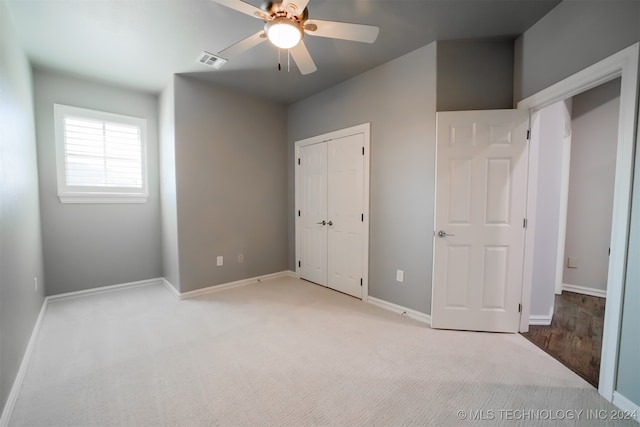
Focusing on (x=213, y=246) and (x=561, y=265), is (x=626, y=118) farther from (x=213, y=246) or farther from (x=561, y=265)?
(x=213, y=246)

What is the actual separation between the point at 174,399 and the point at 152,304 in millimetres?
1852

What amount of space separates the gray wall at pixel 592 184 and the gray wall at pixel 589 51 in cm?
213

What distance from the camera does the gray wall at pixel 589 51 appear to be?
1.57 metres

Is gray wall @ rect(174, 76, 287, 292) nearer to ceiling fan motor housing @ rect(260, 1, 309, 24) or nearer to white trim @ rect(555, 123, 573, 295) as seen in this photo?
ceiling fan motor housing @ rect(260, 1, 309, 24)

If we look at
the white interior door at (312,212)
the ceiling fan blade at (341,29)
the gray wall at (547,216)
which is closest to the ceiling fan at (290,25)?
the ceiling fan blade at (341,29)

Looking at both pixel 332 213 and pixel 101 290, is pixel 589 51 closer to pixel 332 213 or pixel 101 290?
pixel 332 213

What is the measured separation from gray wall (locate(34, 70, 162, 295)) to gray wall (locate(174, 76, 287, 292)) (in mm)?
910

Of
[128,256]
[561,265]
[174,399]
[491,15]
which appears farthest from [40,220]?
[561,265]

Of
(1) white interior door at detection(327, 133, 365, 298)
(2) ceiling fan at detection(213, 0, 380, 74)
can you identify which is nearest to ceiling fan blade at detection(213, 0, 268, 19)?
(2) ceiling fan at detection(213, 0, 380, 74)

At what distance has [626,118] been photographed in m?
1.61

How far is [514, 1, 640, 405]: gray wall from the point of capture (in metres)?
1.57

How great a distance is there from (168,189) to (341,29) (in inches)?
117

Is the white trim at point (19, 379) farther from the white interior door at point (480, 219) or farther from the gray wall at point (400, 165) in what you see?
the white interior door at point (480, 219)

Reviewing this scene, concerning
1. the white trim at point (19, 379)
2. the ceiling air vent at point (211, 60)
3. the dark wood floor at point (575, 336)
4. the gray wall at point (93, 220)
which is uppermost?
the ceiling air vent at point (211, 60)
